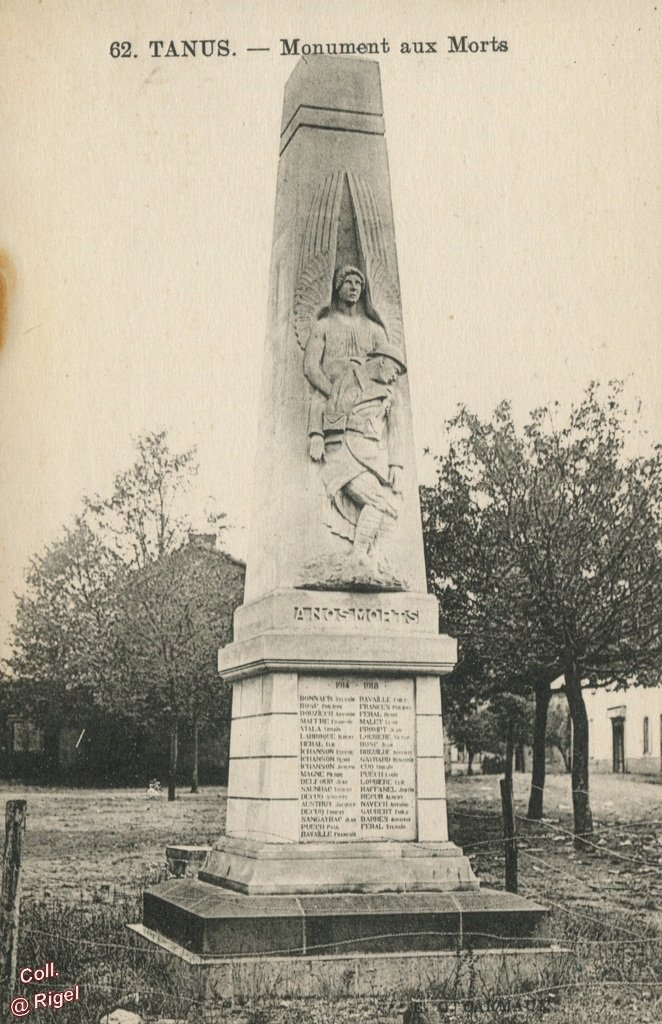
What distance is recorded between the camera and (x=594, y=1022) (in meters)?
7.43

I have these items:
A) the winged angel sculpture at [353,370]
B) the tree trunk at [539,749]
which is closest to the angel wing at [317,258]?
the winged angel sculpture at [353,370]

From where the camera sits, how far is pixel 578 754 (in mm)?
19250

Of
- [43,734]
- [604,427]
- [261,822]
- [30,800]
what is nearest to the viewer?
[261,822]

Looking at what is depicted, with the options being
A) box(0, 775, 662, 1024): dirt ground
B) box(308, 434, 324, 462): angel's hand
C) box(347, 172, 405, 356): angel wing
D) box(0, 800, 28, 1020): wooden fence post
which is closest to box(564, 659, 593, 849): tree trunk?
box(0, 775, 662, 1024): dirt ground

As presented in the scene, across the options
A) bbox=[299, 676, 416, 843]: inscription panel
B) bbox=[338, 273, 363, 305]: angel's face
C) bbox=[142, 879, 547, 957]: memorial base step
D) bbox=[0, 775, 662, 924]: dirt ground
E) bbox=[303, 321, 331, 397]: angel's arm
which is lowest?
bbox=[0, 775, 662, 924]: dirt ground

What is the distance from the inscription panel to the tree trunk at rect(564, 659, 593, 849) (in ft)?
33.7

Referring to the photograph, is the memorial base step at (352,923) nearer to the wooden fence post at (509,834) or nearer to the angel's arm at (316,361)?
the wooden fence post at (509,834)

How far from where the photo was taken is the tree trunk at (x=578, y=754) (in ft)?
61.8

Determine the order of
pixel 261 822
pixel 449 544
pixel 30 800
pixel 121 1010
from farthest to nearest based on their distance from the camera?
pixel 30 800
pixel 449 544
pixel 261 822
pixel 121 1010

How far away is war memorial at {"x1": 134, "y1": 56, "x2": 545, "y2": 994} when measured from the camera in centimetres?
807

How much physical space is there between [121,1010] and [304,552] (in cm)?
352

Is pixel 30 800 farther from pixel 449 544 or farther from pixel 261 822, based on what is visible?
pixel 261 822

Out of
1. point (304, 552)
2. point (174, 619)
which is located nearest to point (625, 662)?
point (174, 619)

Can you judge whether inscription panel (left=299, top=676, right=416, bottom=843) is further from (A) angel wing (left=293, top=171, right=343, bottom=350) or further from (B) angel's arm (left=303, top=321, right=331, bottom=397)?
(A) angel wing (left=293, top=171, right=343, bottom=350)
